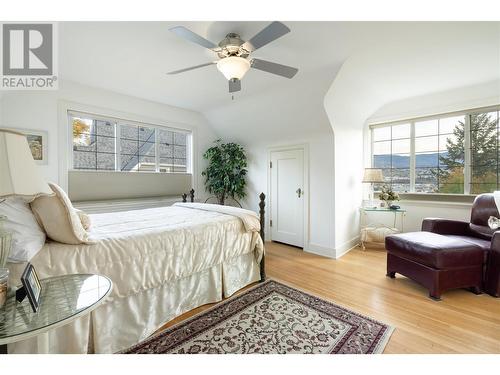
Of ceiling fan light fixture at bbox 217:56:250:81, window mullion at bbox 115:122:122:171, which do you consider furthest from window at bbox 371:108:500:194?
window mullion at bbox 115:122:122:171

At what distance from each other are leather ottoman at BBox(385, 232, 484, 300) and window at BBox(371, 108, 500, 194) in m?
1.67

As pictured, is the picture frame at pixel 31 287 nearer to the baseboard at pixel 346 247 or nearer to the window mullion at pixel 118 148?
the window mullion at pixel 118 148

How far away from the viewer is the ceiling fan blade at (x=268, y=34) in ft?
4.92

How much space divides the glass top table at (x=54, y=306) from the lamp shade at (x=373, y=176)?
3785 mm

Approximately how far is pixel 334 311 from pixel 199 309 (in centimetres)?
116

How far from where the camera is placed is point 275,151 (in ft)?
13.5

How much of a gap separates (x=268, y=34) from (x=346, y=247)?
10.5 feet

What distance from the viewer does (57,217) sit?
4.47 feet

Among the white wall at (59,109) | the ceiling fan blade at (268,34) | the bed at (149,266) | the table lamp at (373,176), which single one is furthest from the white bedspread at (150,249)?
the table lamp at (373,176)

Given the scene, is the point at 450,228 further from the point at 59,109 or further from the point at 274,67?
the point at 59,109

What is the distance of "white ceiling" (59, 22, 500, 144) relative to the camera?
2.01 meters

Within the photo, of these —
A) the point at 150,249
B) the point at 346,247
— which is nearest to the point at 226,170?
the point at 346,247
